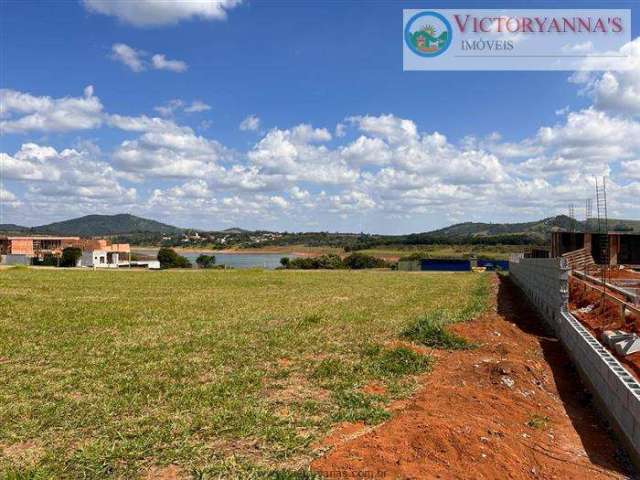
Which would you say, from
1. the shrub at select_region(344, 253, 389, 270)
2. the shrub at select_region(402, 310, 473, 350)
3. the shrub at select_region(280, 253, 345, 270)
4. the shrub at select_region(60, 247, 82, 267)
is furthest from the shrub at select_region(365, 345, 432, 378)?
the shrub at select_region(60, 247, 82, 267)

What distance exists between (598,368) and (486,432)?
10.1ft

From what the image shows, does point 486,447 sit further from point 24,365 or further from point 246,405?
point 24,365

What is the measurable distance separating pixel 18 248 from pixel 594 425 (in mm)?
106279

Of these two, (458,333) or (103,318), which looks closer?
(458,333)

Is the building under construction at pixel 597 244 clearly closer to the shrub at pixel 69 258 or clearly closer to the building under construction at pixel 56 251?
the building under construction at pixel 56 251

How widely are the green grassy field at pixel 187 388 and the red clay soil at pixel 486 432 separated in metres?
0.50

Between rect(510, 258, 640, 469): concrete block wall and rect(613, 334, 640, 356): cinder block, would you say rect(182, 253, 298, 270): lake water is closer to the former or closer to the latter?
rect(510, 258, 640, 469): concrete block wall

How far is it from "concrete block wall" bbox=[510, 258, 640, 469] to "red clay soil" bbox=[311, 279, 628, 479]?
0.26 meters


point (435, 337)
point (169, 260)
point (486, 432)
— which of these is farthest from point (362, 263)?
point (486, 432)

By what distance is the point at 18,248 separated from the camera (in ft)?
309

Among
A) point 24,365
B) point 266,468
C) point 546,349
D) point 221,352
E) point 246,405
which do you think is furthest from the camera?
point 546,349

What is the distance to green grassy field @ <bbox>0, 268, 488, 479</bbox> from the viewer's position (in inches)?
201

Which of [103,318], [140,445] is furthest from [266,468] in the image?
[103,318]

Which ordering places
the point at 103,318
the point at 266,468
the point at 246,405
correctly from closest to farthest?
the point at 266,468
the point at 246,405
the point at 103,318
